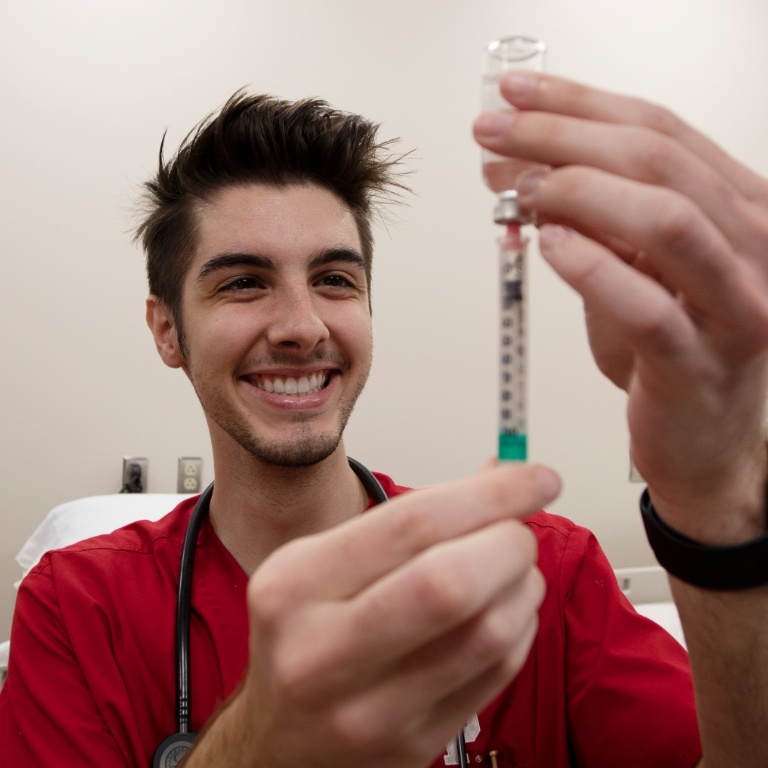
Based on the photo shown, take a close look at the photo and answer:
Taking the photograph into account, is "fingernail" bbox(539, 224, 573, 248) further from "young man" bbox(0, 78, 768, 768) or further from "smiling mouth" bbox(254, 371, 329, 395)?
"smiling mouth" bbox(254, 371, 329, 395)

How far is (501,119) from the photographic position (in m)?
0.57

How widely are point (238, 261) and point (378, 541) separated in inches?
36.1

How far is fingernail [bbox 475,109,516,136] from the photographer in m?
0.57

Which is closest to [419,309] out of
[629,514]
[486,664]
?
[629,514]

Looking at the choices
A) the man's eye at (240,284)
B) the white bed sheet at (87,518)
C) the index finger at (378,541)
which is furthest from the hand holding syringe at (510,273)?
the white bed sheet at (87,518)

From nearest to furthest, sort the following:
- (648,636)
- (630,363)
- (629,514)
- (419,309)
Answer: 1. (630,363)
2. (648,636)
3. (419,309)
4. (629,514)

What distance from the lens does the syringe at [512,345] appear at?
2.04ft

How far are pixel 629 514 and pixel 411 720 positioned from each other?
2489 millimetres

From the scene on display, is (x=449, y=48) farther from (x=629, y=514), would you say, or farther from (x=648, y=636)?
(x=648, y=636)

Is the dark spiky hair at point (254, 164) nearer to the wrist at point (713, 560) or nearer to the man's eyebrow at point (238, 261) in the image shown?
the man's eyebrow at point (238, 261)

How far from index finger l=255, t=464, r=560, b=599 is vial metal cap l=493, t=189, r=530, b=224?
0.79ft

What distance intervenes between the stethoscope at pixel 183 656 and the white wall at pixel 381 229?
1.14 meters

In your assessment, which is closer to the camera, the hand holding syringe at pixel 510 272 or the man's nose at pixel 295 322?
the hand holding syringe at pixel 510 272

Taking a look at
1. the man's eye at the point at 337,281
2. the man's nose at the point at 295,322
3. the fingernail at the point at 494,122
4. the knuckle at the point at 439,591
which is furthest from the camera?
the man's eye at the point at 337,281
